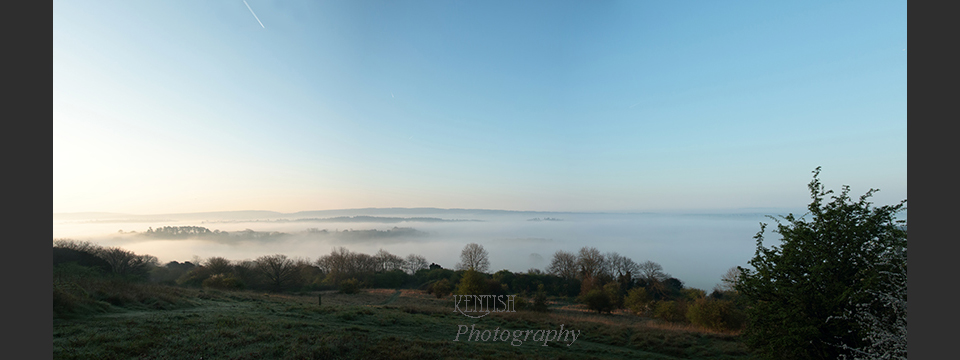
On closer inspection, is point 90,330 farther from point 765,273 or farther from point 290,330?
point 765,273

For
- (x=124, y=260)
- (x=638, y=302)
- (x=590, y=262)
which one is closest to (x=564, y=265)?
(x=590, y=262)

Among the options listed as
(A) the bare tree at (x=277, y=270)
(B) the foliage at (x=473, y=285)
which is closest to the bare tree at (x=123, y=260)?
(A) the bare tree at (x=277, y=270)

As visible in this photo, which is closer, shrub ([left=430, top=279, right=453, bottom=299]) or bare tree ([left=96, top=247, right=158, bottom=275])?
bare tree ([left=96, top=247, right=158, bottom=275])

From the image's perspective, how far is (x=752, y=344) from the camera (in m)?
8.96

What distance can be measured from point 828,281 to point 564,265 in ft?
190

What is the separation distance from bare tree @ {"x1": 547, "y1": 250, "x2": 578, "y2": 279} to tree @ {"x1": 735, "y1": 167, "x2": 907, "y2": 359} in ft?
179

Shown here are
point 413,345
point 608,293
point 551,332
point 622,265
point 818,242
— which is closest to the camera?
point 818,242

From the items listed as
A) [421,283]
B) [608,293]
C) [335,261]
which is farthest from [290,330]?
[335,261]

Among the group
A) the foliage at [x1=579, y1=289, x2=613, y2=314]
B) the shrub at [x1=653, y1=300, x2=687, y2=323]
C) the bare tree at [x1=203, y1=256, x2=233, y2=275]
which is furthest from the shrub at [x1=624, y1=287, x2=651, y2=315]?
the bare tree at [x1=203, y1=256, x2=233, y2=275]

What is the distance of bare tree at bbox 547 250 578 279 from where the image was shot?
202 feet

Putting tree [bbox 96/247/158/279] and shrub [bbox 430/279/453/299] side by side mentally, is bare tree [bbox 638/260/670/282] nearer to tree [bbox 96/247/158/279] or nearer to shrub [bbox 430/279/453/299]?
shrub [bbox 430/279/453/299]

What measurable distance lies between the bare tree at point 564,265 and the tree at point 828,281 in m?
54.6

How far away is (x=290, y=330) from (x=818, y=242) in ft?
54.1

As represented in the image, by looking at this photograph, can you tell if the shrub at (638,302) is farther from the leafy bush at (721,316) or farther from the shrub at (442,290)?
the shrub at (442,290)
